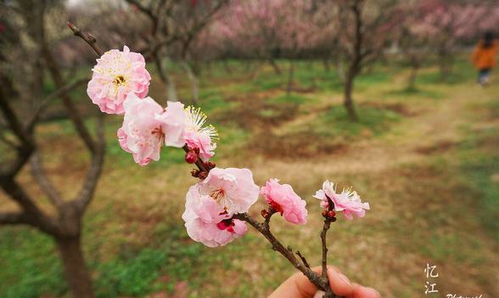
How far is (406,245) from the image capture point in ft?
16.5

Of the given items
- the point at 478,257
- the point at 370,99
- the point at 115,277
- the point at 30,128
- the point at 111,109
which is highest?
the point at 370,99

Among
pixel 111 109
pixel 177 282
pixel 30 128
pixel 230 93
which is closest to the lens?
pixel 111 109

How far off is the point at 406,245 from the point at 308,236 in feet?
4.37

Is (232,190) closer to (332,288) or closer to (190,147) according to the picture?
(190,147)

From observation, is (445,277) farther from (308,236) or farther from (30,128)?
(30,128)

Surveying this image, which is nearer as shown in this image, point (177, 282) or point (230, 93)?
point (177, 282)

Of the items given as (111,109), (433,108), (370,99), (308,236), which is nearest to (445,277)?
(308,236)

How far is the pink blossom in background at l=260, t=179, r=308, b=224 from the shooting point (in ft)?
3.40

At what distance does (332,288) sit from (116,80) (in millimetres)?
840

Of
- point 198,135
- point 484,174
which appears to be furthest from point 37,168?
point 484,174

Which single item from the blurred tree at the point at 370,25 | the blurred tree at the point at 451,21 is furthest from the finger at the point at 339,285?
the blurred tree at the point at 451,21

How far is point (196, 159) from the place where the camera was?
889 mm

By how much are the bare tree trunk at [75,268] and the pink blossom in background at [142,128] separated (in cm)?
381

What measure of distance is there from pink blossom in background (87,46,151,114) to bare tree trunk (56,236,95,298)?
3.70m
